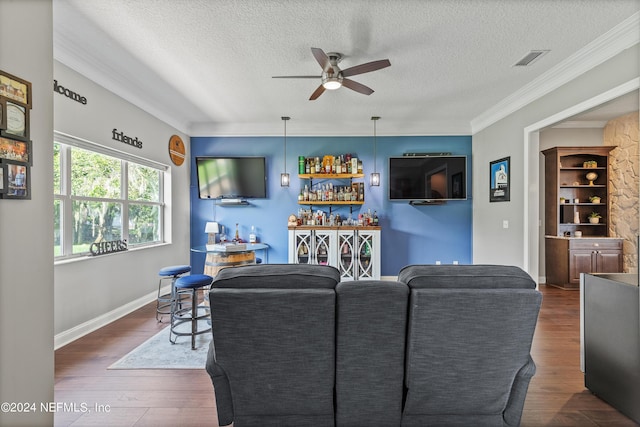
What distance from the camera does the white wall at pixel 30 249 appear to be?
1.26 meters

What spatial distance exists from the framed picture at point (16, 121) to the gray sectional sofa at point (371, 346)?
42.8 inches

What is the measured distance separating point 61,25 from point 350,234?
384 centimetres

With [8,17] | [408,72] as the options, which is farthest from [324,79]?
[8,17]

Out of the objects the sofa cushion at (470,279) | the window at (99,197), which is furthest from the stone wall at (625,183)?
the window at (99,197)

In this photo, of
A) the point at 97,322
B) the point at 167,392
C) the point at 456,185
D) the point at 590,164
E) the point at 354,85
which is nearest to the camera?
the point at 167,392

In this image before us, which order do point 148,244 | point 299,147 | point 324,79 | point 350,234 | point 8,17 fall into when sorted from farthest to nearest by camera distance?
point 299,147 < point 350,234 < point 148,244 < point 324,79 < point 8,17

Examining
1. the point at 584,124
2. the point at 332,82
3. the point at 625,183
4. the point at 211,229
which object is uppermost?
the point at 584,124

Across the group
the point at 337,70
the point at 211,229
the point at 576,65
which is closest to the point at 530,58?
the point at 576,65

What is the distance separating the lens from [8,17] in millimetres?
1253

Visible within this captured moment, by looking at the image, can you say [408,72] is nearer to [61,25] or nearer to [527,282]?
[527,282]

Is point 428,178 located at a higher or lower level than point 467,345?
higher

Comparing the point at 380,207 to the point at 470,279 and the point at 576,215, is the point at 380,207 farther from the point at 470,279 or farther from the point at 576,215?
the point at 470,279

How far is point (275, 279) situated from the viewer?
53.9 inches

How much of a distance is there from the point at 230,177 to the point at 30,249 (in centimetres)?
365
